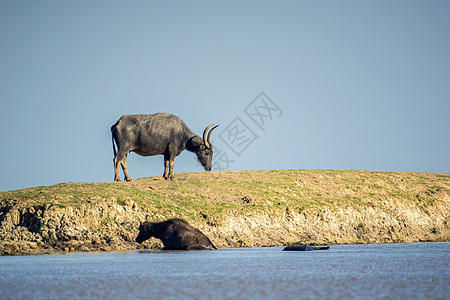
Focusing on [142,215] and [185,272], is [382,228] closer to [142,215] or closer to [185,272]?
[142,215]

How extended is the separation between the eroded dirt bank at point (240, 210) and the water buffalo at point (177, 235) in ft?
6.34

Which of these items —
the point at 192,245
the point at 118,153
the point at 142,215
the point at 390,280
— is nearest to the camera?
the point at 390,280

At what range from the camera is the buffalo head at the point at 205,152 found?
42.6 metres

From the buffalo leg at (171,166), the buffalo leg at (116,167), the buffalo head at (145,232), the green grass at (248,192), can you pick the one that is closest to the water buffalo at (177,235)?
the buffalo head at (145,232)

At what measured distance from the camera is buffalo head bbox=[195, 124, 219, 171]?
4262cm

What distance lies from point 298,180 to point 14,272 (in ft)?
104

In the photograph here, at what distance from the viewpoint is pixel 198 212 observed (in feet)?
114

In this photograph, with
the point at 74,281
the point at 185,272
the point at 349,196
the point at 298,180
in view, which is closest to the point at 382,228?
the point at 349,196

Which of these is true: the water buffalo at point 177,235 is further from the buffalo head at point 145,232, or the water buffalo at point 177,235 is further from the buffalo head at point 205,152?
the buffalo head at point 205,152

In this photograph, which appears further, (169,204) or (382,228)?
(382,228)

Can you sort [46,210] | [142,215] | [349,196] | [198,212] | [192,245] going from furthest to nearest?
[349,196]
[198,212]
[142,215]
[46,210]
[192,245]

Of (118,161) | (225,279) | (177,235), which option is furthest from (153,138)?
(225,279)

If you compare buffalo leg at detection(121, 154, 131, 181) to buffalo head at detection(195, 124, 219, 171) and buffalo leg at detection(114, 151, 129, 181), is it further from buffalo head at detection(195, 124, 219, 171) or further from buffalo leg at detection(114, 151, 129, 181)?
buffalo head at detection(195, 124, 219, 171)

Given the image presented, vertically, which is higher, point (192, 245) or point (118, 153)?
point (118, 153)
